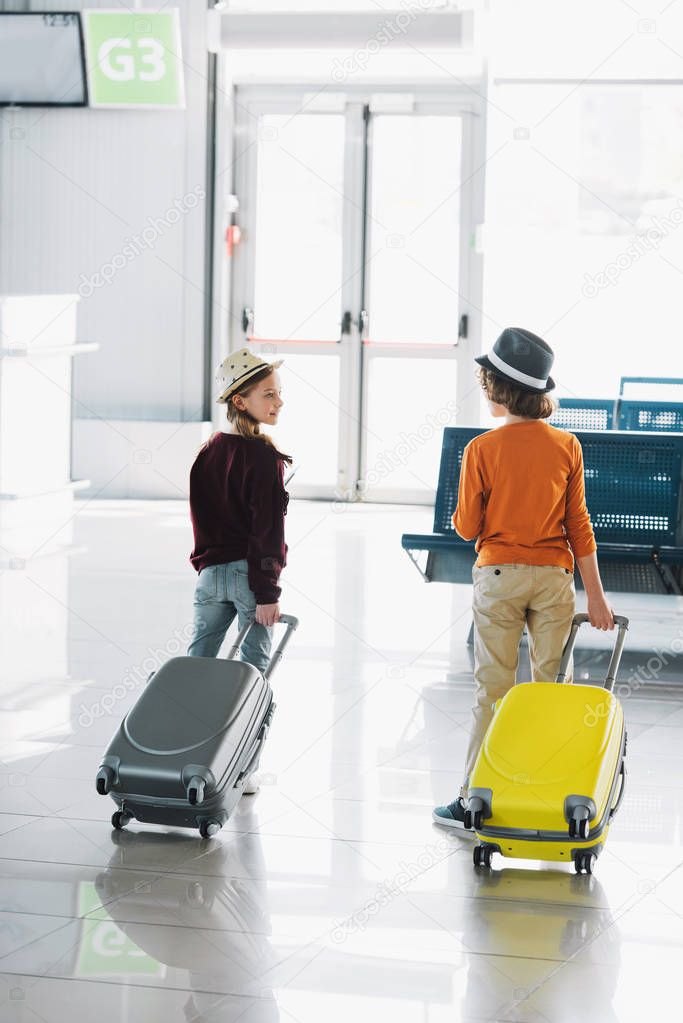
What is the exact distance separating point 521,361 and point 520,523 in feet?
1.32

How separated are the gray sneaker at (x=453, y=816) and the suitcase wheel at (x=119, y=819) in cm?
78

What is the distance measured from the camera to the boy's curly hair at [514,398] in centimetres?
326

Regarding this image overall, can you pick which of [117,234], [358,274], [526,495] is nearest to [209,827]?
[526,495]

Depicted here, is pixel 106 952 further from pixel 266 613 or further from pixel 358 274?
pixel 358 274

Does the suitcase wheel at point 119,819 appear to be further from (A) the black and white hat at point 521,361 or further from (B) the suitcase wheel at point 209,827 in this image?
(A) the black and white hat at point 521,361

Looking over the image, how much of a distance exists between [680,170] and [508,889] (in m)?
8.92

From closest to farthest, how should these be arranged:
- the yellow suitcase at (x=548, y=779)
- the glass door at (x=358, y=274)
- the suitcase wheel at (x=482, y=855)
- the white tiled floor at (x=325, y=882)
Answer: the white tiled floor at (x=325, y=882)
the yellow suitcase at (x=548, y=779)
the suitcase wheel at (x=482, y=855)
the glass door at (x=358, y=274)

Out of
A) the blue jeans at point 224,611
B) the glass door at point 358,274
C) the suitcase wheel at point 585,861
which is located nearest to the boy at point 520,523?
the suitcase wheel at point 585,861

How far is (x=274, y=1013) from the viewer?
2287 mm

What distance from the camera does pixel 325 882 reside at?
291 cm

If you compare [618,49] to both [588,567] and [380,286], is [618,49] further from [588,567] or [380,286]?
[588,567]

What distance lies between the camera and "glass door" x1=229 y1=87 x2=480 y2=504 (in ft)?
33.1

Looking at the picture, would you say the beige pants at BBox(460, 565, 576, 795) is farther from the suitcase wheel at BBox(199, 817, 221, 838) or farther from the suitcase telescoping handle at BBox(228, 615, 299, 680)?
the suitcase wheel at BBox(199, 817, 221, 838)

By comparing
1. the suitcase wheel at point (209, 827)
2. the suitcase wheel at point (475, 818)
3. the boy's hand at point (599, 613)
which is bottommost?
the suitcase wheel at point (209, 827)
